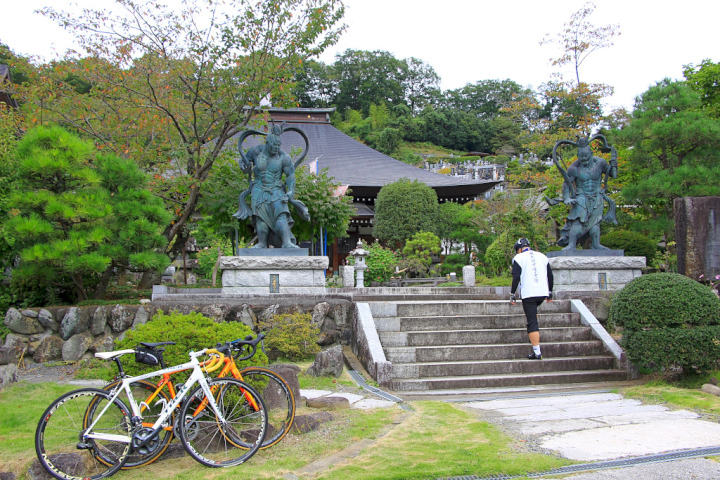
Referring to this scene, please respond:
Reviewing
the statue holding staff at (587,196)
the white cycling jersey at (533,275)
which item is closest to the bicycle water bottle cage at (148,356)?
the white cycling jersey at (533,275)

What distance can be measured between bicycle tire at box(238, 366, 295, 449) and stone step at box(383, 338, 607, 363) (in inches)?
98.5

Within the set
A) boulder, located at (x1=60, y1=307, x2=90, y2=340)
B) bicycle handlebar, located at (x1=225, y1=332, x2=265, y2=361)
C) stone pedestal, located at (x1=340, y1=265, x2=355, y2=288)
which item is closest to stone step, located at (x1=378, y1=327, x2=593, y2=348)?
bicycle handlebar, located at (x1=225, y1=332, x2=265, y2=361)

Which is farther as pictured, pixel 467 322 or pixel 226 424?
pixel 467 322

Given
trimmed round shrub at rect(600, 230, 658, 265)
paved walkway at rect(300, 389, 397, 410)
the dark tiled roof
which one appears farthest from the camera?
the dark tiled roof

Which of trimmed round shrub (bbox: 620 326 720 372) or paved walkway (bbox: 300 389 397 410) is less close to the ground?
trimmed round shrub (bbox: 620 326 720 372)

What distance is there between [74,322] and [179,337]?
4320 mm

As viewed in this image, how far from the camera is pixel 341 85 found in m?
57.1

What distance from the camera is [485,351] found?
683 cm

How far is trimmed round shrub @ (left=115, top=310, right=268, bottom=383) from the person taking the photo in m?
4.14

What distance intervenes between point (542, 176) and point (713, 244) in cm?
752

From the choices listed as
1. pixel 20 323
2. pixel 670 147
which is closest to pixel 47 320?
pixel 20 323

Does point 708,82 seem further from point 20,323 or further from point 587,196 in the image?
point 20,323

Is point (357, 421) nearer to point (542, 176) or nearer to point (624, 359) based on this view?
point (624, 359)

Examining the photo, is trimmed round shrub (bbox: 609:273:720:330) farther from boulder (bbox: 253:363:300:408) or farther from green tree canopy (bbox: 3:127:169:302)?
green tree canopy (bbox: 3:127:169:302)
